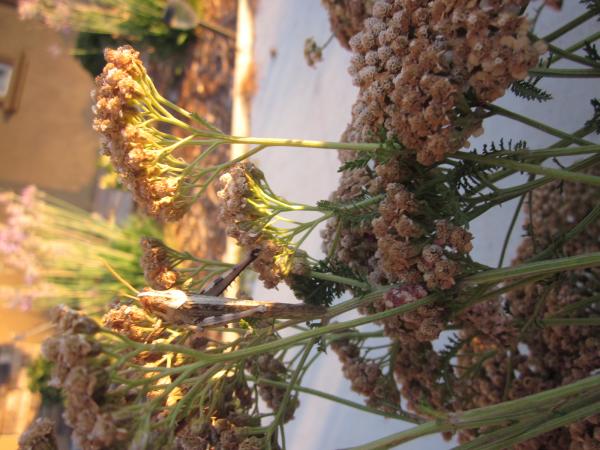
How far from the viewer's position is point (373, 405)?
767 millimetres

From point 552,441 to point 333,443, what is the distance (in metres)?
0.72

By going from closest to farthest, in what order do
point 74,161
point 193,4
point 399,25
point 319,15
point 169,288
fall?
point 399,25 < point 169,288 < point 319,15 < point 193,4 < point 74,161

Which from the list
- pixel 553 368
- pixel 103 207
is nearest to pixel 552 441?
pixel 553 368

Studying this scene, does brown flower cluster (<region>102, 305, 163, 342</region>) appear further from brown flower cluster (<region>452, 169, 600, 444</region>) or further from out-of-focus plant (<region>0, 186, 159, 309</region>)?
out-of-focus plant (<region>0, 186, 159, 309</region>)

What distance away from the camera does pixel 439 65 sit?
1.49 feet

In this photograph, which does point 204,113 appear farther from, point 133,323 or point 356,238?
point 133,323

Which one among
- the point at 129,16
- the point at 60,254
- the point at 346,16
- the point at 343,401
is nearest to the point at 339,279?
the point at 343,401

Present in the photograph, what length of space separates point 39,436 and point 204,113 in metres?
2.12

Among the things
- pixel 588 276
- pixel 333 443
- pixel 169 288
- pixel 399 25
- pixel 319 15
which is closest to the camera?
pixel 399 25

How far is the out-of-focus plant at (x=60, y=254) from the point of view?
2.37 meters

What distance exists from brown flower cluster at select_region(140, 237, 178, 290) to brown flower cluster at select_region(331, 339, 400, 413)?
0.27m

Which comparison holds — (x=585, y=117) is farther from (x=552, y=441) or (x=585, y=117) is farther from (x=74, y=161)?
(x=74, y=161)

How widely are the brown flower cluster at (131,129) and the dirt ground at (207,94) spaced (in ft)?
5.77

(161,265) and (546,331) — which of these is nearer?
(161,265)
